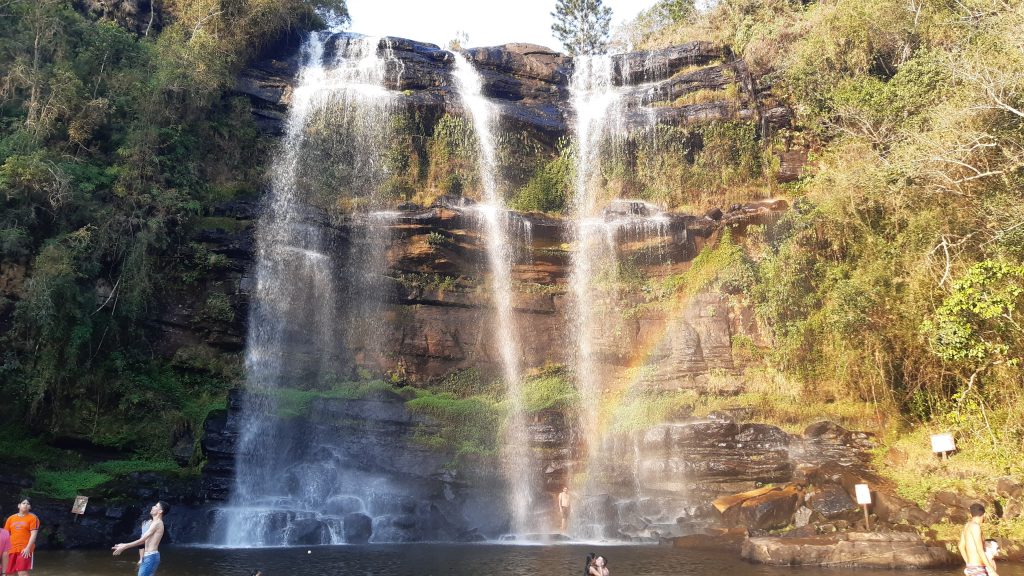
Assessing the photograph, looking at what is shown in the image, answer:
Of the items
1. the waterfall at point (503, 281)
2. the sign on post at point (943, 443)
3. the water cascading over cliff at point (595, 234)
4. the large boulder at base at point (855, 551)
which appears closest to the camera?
the large boulder at base at point (855, 551)

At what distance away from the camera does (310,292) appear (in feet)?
72.5

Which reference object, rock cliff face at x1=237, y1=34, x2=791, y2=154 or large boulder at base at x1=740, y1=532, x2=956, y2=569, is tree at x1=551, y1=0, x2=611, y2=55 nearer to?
rock cliff face at x1=237, y1=34, x2=791, y2=154

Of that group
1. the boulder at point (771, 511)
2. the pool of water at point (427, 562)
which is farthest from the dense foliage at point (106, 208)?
the boulder at point (771, 511)

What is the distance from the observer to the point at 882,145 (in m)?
20.2

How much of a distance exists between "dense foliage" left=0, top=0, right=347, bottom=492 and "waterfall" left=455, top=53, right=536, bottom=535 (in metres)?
8.31

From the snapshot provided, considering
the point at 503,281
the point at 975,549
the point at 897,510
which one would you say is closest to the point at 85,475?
the point at 503,281

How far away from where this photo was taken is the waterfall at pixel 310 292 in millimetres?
17250

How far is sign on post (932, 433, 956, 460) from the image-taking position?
585 inches

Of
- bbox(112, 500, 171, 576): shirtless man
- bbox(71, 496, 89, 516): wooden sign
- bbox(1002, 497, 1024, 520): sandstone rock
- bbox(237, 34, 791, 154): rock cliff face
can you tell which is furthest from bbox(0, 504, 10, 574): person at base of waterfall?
bbox(237, 34, 791, 154): rock cliff face

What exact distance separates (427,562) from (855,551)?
7.86 m

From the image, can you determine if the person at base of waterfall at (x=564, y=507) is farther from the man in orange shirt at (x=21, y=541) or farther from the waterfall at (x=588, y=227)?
the man in orange shirt at (x=21, y=541)

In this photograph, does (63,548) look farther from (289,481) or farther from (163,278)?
(163,278)

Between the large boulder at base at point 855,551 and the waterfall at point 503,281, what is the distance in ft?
23.1

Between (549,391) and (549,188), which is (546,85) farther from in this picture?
(549,391)
